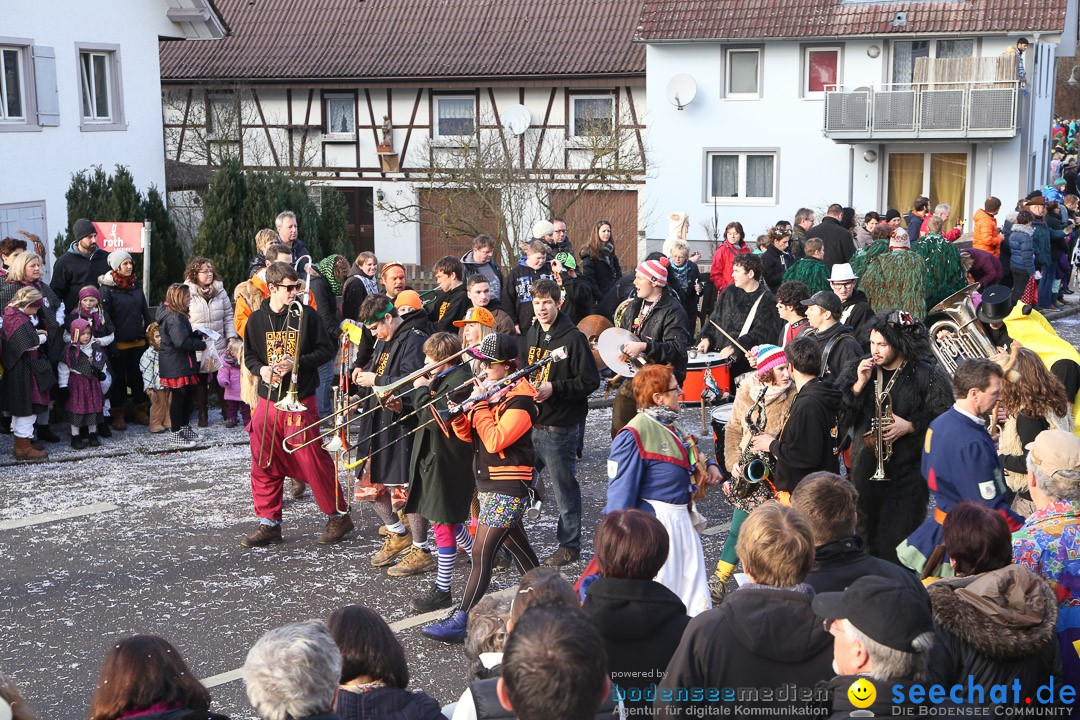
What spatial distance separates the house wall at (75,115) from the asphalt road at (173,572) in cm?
944

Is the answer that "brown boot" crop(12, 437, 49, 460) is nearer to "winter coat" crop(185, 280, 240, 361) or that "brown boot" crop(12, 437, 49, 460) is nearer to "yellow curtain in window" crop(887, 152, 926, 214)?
"winter coat" crop(185, 280, 240, 361)

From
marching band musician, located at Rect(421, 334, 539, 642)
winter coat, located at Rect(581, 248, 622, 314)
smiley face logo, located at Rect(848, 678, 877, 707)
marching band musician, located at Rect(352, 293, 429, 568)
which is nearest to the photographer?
smiley face logo, located at Rect(848, 678, 877, 707)

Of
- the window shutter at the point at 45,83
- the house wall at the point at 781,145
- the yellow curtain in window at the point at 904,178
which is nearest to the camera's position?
the window shutter at the point at 45,83

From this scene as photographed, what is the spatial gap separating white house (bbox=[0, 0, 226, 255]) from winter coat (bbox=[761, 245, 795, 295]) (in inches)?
462

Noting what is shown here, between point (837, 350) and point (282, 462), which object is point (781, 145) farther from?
point (282, 462)

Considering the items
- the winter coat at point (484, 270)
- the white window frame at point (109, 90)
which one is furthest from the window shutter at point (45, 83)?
the winter coat at point (484, 270)

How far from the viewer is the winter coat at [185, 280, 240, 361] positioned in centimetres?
1177

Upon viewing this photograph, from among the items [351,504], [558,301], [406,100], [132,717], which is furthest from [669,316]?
[406,100]

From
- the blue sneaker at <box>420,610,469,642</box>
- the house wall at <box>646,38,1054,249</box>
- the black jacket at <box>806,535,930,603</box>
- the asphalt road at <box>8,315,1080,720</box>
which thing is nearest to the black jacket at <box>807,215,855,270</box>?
the asphalt road at <box>8,315,1080,720</box>

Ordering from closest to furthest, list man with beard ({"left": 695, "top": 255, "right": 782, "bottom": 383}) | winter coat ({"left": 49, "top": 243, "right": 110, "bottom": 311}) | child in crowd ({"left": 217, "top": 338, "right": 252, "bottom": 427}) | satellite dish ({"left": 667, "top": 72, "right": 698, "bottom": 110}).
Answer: man with beard ({"left": 695, "top": 255, "right": 782, "bottom": 383})
child in crowd ({"left": 217, "top": 338, "right": 252, "bottom": 427})
winter coat ({"left": 49, "top": 243, "right": 110, "bottom": 311})
satellite dish ({"left": 667, "top": 72, "right": 698, "bottom": 110})

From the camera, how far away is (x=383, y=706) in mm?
3838

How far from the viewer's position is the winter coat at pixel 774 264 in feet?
45.0

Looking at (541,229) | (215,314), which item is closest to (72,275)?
(215,314)

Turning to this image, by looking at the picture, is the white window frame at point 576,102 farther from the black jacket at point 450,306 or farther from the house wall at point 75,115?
the black jacket at point 450,306
